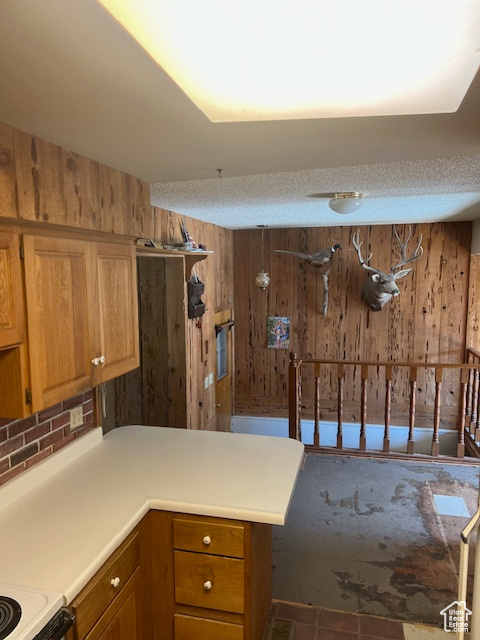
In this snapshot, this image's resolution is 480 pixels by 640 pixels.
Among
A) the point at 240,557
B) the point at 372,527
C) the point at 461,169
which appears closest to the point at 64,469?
the point at 240,557

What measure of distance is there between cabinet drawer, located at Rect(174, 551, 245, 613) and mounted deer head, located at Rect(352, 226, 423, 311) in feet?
14.2

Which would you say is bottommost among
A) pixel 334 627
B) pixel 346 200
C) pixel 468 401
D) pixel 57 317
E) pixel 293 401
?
pixel 334 627

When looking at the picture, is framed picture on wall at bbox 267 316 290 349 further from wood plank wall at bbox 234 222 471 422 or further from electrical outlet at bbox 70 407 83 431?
electrical outlet at bbox 70 407 83 431

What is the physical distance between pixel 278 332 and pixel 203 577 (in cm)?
471

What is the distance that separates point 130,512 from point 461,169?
→ 7.88ft

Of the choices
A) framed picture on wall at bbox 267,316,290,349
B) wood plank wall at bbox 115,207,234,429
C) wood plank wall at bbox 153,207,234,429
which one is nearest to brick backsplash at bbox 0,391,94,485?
wood plank wall at bbox 115,207,234,429

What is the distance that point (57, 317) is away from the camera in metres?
1.81

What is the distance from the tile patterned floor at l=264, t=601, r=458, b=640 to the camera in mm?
2246

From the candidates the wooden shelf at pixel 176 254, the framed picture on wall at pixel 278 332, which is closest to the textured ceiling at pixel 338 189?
the wooden shelf at pixel 176 254

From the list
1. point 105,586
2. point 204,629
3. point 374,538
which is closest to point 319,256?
point 374,538

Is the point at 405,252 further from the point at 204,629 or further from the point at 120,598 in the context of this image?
the point at 120,598

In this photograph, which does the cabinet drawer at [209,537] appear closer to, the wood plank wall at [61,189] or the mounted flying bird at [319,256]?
the wood plank wall at [61,189]

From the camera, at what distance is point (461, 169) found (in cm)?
259

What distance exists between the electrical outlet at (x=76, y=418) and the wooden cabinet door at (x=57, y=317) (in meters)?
0.44
